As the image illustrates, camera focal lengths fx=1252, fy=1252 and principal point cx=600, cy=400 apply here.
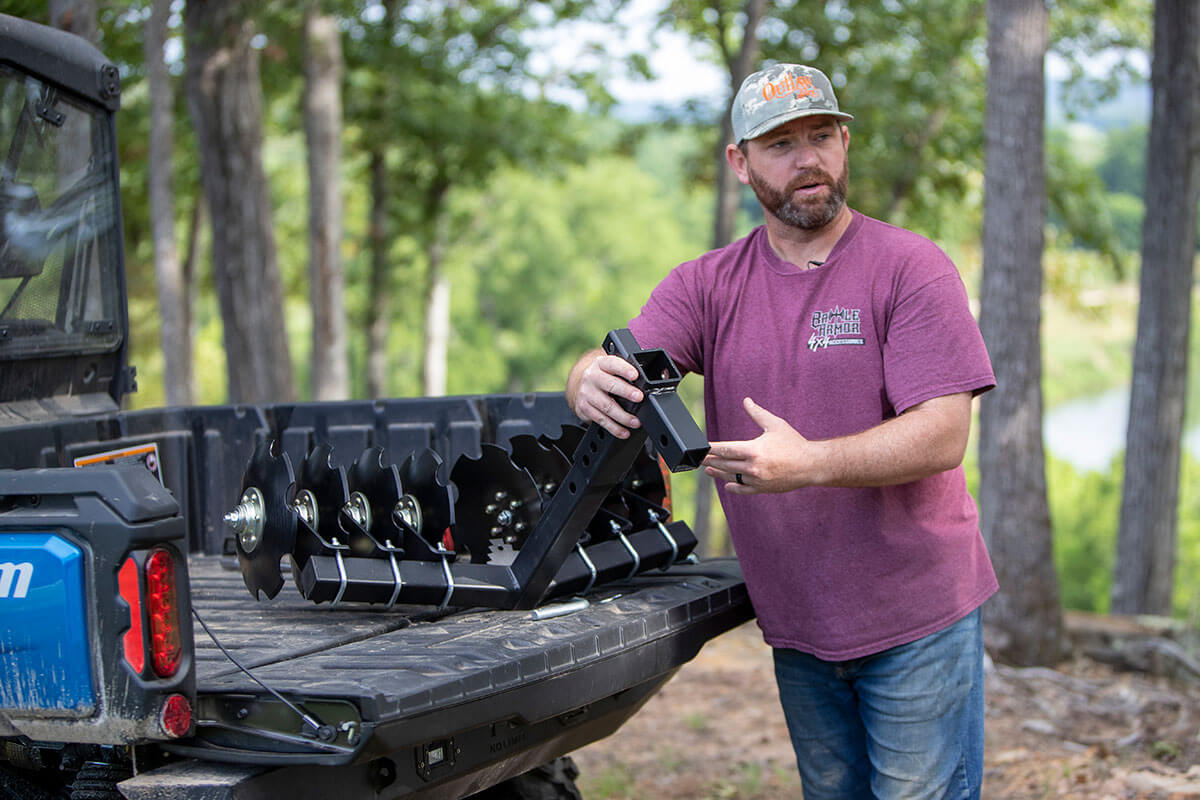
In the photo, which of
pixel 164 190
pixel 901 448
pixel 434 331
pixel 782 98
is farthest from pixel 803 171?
pixel 434 331

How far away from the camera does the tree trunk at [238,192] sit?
1076 centimetres

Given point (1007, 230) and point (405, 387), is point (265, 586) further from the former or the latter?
point (405, 387)

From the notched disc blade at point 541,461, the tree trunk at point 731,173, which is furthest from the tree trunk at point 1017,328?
the tree trunk at point 731,173

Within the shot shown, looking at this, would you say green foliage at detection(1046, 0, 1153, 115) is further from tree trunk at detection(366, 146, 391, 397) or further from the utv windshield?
the utv windshield

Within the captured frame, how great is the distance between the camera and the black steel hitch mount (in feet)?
10.0

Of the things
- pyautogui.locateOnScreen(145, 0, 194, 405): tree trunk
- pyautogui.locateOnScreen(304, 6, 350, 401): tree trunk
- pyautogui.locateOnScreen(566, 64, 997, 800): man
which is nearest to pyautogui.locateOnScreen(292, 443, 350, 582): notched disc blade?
pyautogui.locateOnScreen(566, 64, 997, 800): man

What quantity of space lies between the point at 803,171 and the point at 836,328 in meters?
0.42

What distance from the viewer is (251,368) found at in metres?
11.5

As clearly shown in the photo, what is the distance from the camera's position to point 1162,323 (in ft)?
34.1

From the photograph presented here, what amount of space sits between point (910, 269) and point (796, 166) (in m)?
0.40

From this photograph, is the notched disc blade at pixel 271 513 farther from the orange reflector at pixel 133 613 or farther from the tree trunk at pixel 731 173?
the tree trunk at pixel 731 173

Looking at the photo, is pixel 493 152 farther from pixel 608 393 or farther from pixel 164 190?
pixel 608 393

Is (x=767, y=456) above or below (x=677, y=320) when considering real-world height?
below

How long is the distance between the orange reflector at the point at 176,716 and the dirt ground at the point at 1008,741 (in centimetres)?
298
